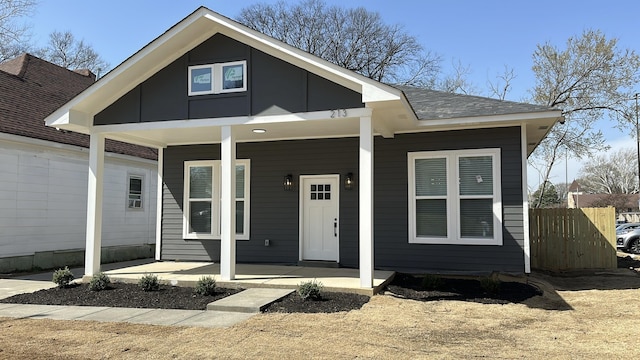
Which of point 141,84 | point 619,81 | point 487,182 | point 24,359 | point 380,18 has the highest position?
point 380,18

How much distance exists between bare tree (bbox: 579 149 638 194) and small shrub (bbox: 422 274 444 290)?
61.2m

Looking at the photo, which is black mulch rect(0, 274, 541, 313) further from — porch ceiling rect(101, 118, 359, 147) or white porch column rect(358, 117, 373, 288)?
porch ceiling rect(101, 118, 359, 147)

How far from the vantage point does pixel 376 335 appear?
526 centimetres

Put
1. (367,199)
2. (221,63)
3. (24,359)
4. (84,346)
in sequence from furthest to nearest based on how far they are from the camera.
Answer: (221,63), (367,199), (84,346), (24,359)

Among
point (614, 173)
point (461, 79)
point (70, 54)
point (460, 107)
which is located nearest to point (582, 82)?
point (461, 79)

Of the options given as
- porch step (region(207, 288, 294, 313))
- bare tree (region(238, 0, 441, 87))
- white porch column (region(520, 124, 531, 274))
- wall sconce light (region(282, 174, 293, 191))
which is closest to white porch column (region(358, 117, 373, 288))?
porch step (region(207, 288, 294, 313))

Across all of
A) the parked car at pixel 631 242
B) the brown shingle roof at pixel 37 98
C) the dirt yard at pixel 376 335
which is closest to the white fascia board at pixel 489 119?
the dirt yard at pixel 376 335

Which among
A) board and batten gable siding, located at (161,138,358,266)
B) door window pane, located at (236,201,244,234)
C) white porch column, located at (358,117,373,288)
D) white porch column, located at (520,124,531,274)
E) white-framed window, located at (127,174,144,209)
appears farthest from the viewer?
white-framed window, located at (127,174,144,209)

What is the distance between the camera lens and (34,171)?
37.6 ft

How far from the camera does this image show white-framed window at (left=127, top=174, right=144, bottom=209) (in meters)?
14.6

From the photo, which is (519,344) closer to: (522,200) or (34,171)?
(522,200)

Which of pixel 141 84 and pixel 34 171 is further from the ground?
pixel 141 84

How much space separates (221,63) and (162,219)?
182 inches

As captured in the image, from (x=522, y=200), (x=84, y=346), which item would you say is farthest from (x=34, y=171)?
(x=522, y=200)
